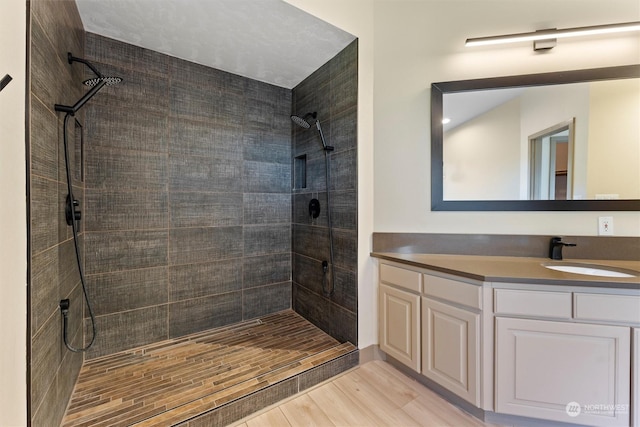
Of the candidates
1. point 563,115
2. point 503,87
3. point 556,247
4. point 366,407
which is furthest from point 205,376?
point 563,115

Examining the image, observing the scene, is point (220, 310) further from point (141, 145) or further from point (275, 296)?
point (141, 145)

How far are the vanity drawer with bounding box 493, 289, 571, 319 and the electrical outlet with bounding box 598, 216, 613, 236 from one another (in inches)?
29.8

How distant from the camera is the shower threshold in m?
1.36

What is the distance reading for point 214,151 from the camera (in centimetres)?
226

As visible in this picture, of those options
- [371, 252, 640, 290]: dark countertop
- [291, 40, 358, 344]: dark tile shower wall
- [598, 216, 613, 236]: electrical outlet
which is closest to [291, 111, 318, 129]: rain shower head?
[291, 40, 358, 344]: dark tile shower wall

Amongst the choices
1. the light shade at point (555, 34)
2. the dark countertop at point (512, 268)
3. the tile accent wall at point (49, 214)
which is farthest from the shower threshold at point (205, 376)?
the light shade at point (555, 34)

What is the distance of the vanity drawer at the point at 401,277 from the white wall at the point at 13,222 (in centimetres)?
186

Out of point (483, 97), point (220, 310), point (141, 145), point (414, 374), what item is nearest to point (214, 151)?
point (141, 145)

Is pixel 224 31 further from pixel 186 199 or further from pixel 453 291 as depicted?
pixel 453 291

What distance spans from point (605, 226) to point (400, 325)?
1.52m

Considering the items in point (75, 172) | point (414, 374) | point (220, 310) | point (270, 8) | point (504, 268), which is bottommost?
point (414, 374)

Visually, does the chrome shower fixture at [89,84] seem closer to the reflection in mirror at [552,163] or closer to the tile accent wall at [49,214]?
the tile accent wall at [49,214]

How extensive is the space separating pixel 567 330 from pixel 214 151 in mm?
2696

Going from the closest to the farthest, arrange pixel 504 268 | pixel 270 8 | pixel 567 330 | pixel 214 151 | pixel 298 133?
pixel 567 330 → pixel 504 268 → pixel 270 8 → pixel 214 151 → pixel 298 133
